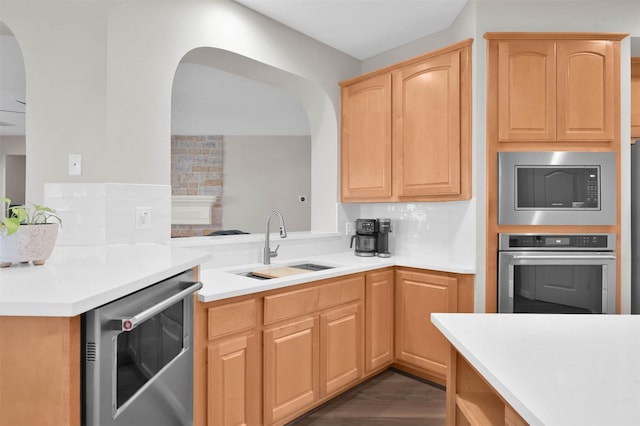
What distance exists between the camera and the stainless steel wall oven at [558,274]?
237 cm

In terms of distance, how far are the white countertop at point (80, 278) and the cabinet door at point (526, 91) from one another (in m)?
2.03

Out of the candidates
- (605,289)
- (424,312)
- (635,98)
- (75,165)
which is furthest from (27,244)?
(635,98)

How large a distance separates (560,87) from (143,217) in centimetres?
260

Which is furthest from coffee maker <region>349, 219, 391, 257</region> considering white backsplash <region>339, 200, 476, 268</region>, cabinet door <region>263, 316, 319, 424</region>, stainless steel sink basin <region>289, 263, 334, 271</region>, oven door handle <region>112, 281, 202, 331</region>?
oven door handle <region>112, 281, 202, 331</region>

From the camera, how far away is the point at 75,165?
6.40 feet

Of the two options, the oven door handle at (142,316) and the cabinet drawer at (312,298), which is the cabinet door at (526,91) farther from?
the oven door handle at (142,316)

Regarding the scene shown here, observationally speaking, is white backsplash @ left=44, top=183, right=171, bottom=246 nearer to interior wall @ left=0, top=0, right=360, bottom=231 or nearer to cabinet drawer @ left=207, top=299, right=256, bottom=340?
interior wall @ left=0, top=0, right=360, bottom=231

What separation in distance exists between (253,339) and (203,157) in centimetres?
465

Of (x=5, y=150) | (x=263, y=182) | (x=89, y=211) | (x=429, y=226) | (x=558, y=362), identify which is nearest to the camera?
(x=558, y=362)

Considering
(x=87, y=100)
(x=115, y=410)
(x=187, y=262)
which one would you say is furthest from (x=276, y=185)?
(x=115, y=410)

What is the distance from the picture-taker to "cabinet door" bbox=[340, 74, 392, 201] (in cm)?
298

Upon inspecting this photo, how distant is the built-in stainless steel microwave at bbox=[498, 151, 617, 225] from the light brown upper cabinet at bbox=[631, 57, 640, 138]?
18.1 inches

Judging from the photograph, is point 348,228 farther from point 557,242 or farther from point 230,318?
point 230,318

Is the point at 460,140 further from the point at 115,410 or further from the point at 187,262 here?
the point at 115,410
